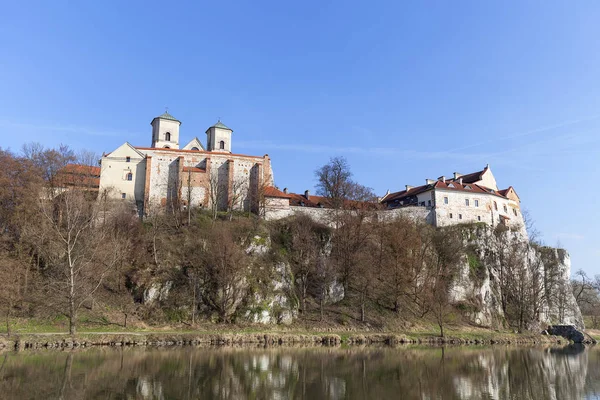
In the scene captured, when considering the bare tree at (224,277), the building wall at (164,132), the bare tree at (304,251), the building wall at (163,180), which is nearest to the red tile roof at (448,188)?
the bare tree at (304,251)

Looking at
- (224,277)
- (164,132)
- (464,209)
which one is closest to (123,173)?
(164,132)

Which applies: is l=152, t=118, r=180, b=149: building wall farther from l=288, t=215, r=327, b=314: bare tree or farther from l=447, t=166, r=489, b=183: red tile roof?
l=447, t=166, r=489, b=183: red tile roof

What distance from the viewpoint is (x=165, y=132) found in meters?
65.8

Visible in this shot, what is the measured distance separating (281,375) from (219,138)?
48.9m

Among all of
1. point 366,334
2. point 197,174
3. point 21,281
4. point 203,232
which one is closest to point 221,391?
point 366,334

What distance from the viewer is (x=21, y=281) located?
128 ft

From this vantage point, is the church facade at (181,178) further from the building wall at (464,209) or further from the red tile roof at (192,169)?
the building wall at (464,209)

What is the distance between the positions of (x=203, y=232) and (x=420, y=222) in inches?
1129

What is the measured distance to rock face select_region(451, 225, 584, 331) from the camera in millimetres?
53656

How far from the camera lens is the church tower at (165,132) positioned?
6544cm

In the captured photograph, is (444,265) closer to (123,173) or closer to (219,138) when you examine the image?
(219,138)

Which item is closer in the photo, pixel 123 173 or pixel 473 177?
pixel 123 173

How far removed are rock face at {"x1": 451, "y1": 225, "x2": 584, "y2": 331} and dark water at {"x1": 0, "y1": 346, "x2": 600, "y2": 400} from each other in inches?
861

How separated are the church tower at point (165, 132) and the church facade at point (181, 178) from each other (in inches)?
194
